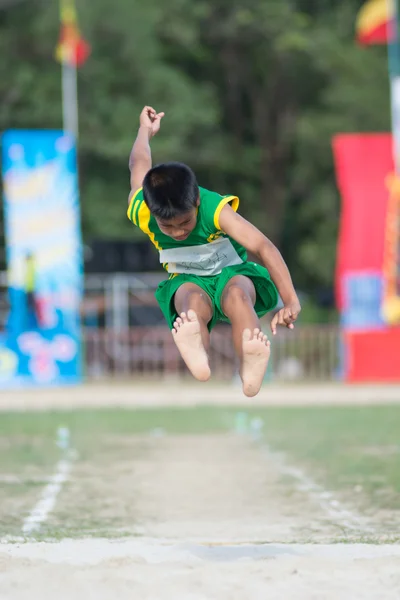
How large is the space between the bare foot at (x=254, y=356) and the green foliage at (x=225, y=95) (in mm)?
25687

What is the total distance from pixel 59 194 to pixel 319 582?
57.1 ft

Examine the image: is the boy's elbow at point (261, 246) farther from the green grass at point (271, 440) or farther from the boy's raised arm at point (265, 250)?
the green grass at point (271, 440)

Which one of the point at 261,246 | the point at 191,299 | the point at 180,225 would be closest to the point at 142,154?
the point at 180,225

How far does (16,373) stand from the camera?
2286 centimetres

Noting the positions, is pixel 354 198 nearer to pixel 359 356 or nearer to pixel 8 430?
pixel 359 356

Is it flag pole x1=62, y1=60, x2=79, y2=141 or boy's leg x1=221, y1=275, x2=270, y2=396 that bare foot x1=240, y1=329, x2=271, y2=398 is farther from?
flag pole x1=62, y1=60, x2=79, y2=141

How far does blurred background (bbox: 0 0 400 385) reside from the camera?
23922 millimetres

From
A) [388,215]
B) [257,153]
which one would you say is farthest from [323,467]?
[257,153]

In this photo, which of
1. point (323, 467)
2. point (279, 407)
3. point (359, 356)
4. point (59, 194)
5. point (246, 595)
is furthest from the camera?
point (359, 356)

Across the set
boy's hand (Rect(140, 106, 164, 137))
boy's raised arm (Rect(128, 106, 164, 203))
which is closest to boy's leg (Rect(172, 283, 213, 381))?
boy's raised arm (Rect(128, 106, 164, 203))

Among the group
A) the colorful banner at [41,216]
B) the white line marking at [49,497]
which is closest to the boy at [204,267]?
the white line marking at [49,497]

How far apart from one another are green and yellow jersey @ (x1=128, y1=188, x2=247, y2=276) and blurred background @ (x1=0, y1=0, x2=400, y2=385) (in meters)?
15.7

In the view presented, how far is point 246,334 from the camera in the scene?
6.32m

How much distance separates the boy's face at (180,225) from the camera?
243 inches
